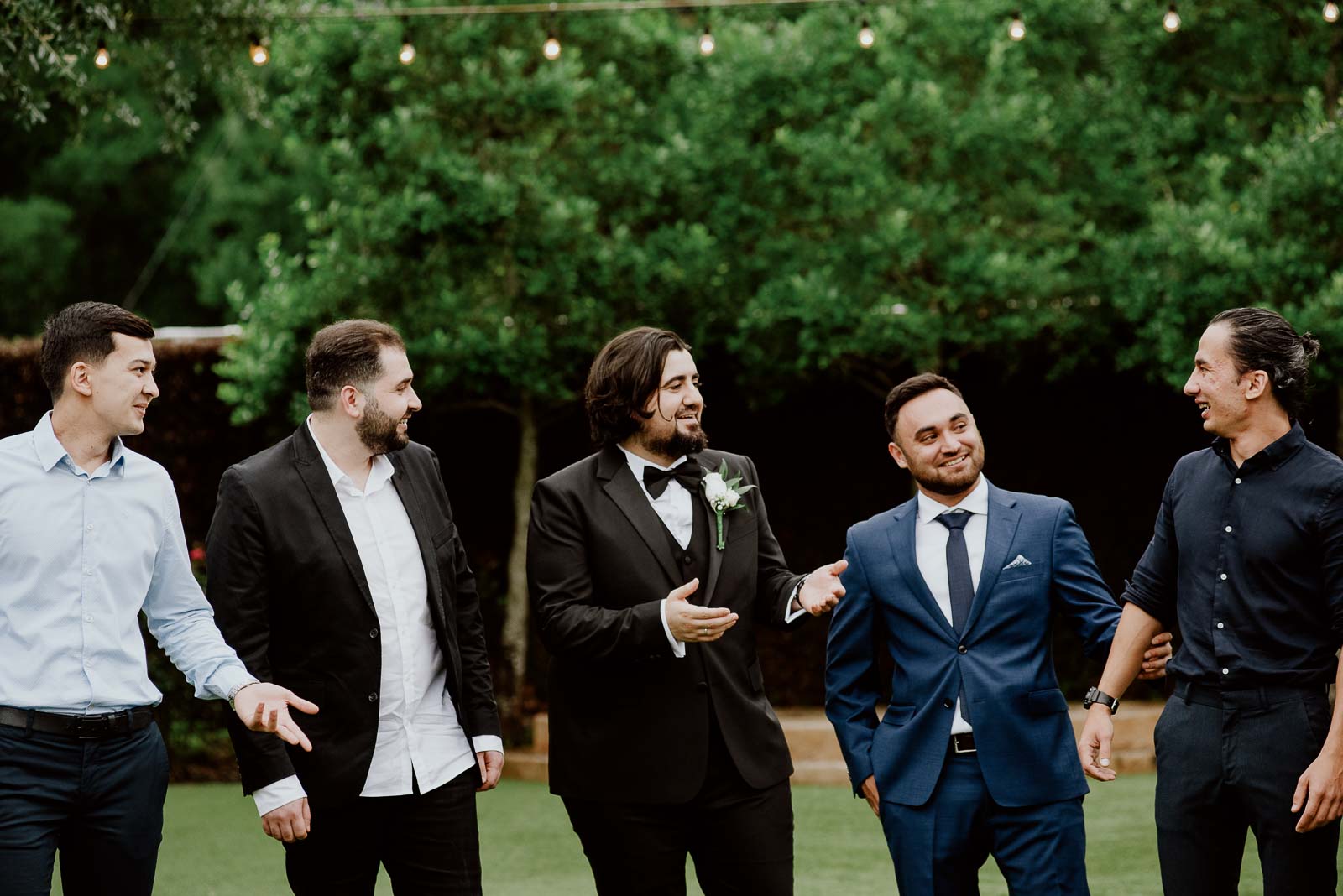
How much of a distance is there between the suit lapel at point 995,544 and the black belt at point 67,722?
2244mm

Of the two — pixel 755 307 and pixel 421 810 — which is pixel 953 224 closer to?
pixel 755 307

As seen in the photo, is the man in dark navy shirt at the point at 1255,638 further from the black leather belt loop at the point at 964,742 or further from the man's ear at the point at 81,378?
the man's ear at the point at 81,378

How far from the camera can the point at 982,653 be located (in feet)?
13.4

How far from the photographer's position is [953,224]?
9938 millimetres

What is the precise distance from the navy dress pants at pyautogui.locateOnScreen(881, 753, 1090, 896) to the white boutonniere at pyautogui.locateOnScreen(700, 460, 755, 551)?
920 millimetres

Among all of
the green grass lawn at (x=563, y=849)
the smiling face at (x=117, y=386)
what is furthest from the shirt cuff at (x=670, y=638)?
the green grass lawn at (x=563, y=849)

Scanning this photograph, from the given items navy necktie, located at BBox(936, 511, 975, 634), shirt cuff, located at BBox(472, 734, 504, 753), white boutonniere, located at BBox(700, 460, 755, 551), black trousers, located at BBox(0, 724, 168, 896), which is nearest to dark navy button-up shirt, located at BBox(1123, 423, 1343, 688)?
navy necktie, located at BBox(936, 511, 975, 634)

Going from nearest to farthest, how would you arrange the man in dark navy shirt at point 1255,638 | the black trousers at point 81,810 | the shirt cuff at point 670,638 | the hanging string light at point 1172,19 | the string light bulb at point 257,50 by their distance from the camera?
the black trousers at point 81,810
the man in dark navy shirt at point 1255,638
the shirt cuff at point 670,638
the string light bulb at point 257,50
the hanging string light at point 1172,19

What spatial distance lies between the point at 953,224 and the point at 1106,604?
6.09 meters

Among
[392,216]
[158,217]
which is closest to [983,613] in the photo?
[392,216]

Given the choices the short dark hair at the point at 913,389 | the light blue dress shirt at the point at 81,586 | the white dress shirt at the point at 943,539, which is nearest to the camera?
the light blue dress shirt at the point at 81,586

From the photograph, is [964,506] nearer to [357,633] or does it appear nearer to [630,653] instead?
[630,653]

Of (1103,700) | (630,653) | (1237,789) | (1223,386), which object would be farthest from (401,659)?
(1223,386)

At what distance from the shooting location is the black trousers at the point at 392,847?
4.06 metres
